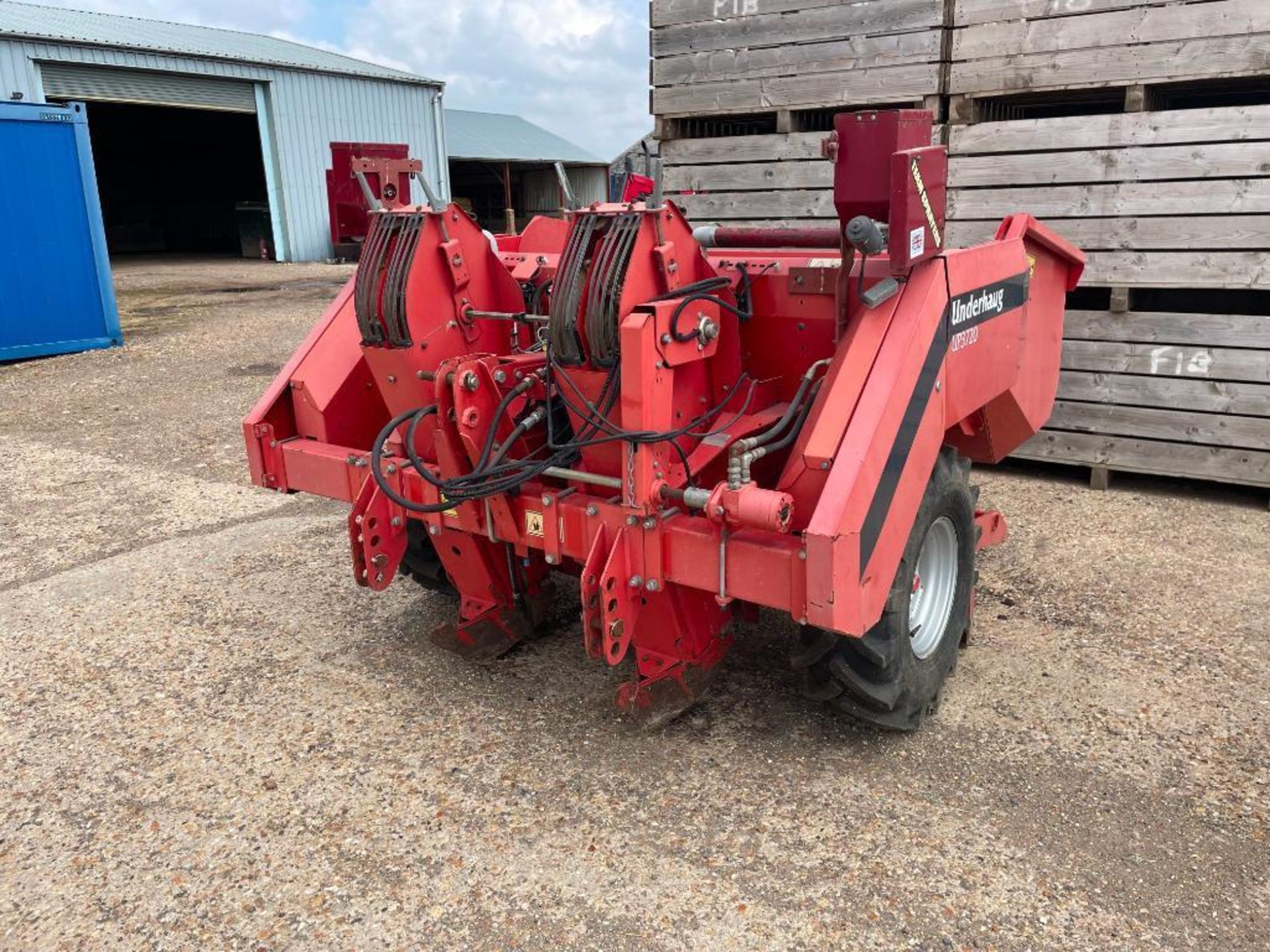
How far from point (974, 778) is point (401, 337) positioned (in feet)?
6.95

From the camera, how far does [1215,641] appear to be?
3.60 metres

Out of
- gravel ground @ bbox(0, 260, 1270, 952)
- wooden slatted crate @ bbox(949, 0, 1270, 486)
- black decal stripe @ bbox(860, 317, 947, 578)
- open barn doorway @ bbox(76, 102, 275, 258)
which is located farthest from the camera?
open barn doorway @ bbox(76, 102, 275, 258)

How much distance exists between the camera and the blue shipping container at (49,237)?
9719 mm

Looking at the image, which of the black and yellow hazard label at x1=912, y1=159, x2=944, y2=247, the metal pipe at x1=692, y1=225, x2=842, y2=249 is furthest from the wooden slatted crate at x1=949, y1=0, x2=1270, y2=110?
the black and yellow hazard label at x1=912, y1=159, x2=944, y2=247

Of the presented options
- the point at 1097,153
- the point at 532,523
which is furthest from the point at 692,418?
the point at 1097,153

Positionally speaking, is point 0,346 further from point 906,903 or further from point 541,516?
point 906,903

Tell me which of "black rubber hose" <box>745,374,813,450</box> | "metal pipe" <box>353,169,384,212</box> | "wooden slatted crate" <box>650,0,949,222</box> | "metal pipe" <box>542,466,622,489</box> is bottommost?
"metal pipe" <box>542,466,622,489</box>

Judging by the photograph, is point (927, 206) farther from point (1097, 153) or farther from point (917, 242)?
point (1097, 153)

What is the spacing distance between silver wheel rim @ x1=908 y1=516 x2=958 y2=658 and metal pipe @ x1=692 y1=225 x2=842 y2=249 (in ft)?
3.30

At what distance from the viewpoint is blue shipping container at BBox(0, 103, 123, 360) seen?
31.9 feet

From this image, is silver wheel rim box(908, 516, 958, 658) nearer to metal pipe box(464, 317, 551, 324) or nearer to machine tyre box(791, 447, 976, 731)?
machine tyre box(791, 447, 976, 731)

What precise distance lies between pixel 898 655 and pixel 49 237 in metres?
10.2

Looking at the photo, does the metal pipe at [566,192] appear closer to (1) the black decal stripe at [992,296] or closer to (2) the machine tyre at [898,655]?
(1) the black decal stripe at [992,296]

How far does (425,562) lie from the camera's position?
3855mm
